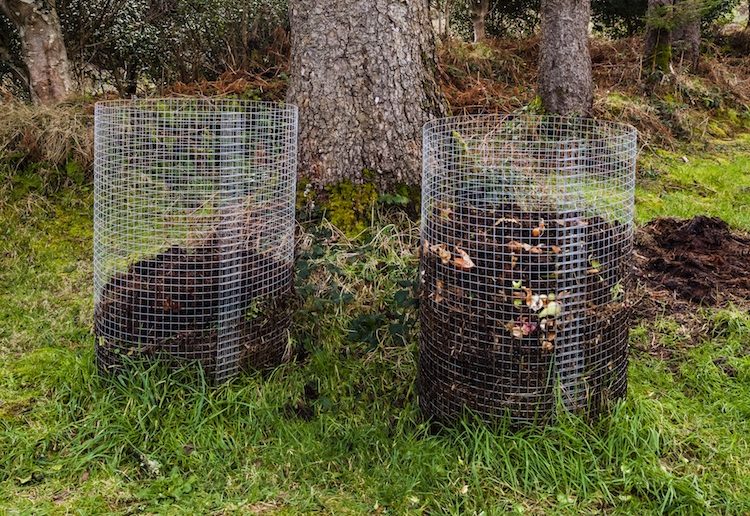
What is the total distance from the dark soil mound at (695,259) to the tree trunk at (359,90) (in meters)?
1.65

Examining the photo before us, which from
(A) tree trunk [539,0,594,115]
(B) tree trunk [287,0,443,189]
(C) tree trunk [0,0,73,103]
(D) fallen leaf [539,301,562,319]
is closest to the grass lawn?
(D) fallen leaf [539,301,562,319]

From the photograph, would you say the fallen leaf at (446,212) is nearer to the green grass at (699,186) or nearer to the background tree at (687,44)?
the green grass at (699,186)

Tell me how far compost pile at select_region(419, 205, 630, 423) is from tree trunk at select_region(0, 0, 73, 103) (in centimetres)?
516

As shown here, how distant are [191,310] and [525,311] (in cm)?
151

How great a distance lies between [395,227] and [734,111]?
6869 millimetres

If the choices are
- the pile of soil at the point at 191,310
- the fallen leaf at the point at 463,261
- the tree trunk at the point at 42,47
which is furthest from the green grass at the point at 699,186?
the tree trunk at the point at 42,47

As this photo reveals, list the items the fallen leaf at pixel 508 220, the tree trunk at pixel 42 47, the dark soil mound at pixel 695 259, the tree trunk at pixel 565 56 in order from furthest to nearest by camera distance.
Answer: the tree trunk at pixel 565 56
the tree trunk at pixel 42 47
the dark soil mound at pixel 695 259
the fallen leaf at pixel 508 220

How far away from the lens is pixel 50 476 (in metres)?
2.81

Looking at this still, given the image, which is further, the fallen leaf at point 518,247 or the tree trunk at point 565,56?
the tree trunk at point 565,56

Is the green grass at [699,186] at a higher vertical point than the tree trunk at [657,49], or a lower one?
lower

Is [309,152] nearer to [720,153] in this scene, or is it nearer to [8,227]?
[8,227]

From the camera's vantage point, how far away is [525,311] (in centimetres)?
272

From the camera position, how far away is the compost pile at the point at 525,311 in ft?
8.95

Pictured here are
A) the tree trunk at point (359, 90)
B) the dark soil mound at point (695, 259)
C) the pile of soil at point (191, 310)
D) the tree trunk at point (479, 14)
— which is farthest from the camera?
the tree trunk at point (479, 14)
